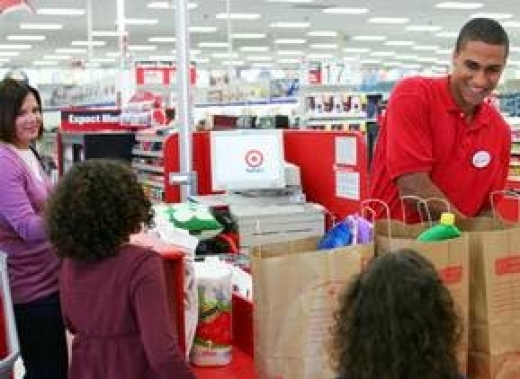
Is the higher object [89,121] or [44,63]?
[44,63]

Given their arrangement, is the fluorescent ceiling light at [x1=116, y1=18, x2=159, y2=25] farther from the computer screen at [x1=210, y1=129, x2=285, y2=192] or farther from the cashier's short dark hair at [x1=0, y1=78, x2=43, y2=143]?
the cashier's short dark hair at [x1=0, y1=78, x2=43, y2=143]

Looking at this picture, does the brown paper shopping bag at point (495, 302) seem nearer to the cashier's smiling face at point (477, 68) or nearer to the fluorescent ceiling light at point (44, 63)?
the cashier's smiling face at point (477, 68)

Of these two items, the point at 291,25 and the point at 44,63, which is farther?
the point at 44,63

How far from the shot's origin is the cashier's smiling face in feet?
7.70

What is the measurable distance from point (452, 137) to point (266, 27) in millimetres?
20025

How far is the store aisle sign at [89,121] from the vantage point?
7266mm

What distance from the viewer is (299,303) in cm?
183

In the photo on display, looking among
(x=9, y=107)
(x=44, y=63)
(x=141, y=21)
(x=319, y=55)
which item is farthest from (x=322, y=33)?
(x=9, y=107)

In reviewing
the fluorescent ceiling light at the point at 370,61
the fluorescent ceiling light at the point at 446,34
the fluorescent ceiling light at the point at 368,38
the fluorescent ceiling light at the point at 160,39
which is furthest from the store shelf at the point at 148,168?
the fluorescent ceiling light at the point at 370,61

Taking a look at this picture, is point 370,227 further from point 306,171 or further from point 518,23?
point 518,23

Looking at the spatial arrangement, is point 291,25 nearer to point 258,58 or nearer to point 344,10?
point 344,10

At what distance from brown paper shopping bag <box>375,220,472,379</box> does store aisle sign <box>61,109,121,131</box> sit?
5.40 metres

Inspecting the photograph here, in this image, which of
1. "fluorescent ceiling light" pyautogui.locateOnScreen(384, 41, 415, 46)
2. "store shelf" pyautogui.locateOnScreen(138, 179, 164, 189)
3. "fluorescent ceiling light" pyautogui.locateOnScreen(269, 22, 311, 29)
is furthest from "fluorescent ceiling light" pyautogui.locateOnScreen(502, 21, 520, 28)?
"store shelf" pyautogui.locateOnScreen(138, 179, 164, 189)

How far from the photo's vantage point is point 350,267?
183cm
